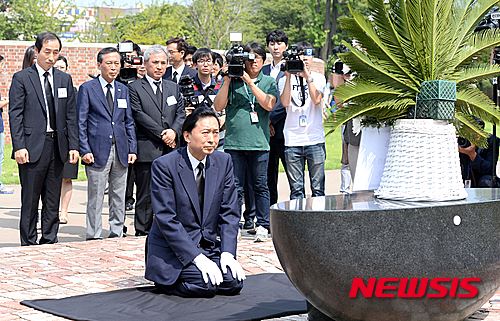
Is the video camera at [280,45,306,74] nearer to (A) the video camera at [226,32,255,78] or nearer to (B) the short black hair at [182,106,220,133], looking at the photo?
(A) the video camera at [226,32,255,78]

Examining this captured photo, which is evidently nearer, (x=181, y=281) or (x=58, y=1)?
(x=181, y=281)

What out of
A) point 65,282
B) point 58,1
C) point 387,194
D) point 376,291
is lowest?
point 65,282

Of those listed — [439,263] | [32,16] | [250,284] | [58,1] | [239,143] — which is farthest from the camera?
[58,1]

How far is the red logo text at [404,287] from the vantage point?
5508 millimetres

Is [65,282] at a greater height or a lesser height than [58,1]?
lesser

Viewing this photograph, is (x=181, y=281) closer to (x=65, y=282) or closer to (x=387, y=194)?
(x=65, y=282)

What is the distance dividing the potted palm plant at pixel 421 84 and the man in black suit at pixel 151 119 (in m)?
4.20

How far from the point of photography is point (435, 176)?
19.3ft

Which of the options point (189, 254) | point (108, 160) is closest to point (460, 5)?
point (189, 254)

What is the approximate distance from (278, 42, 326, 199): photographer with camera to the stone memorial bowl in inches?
182

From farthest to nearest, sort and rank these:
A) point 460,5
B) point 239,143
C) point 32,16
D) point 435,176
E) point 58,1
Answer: point 58,1, point 32,16, point 239,143, point 460,5, point 435,176

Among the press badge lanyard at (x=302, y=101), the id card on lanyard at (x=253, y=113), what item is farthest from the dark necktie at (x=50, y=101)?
the press badge lanyard at (x=302, y=101)

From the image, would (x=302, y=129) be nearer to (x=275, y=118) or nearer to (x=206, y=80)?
(x=275, y=118)

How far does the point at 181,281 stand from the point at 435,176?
237cm
